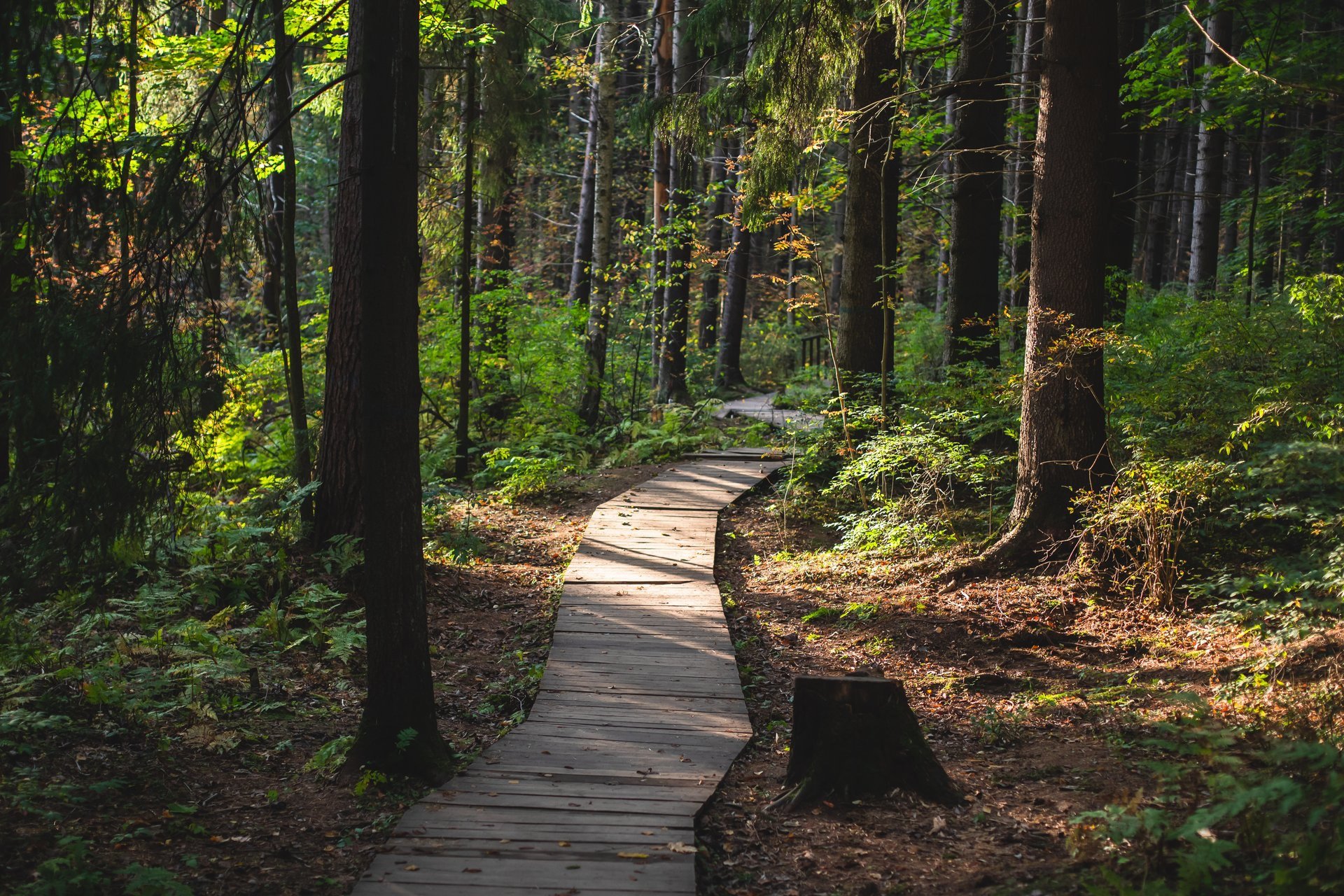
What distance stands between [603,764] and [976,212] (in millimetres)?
7864

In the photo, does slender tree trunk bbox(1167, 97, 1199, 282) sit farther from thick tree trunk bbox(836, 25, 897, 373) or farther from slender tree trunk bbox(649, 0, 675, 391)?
thick tree trunk bbox(836, 25, 897, 373)

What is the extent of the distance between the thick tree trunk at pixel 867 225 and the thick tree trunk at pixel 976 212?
0.32m

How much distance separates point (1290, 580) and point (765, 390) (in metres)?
18.9

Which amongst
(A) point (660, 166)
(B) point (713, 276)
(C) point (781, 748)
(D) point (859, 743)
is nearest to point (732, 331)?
(B) point (713, 276)

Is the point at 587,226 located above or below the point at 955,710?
above

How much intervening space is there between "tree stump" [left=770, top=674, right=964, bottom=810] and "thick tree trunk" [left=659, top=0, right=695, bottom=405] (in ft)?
37.9

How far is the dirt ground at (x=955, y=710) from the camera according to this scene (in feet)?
12.3

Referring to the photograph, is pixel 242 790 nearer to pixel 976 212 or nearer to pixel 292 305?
pixel 292 305

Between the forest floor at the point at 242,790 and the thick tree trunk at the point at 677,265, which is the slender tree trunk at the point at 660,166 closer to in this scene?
the thick tree trunk at the point at 677,265

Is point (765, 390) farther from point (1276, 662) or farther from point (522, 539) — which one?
point (1276, 662)

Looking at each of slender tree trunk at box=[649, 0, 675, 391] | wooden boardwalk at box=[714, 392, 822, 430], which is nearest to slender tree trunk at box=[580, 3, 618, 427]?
slender tree trunk at box=[649, 0, 675, 391]

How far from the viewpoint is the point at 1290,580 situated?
14.4ft

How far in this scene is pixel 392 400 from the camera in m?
4.43


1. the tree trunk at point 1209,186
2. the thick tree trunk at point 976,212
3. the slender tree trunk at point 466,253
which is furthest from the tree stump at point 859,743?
the tree trunk at point 1209,186
